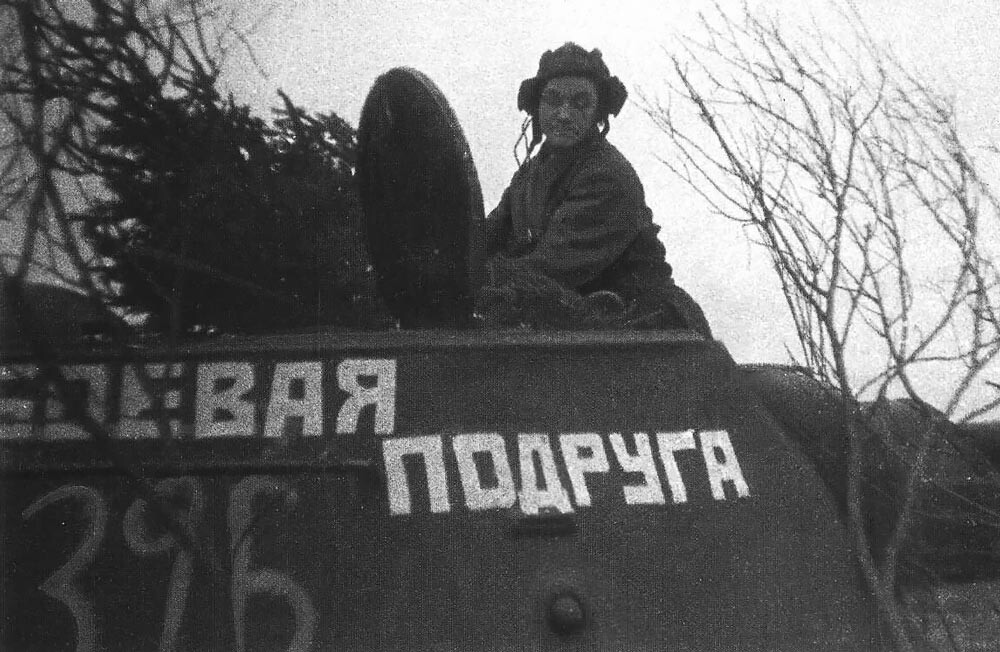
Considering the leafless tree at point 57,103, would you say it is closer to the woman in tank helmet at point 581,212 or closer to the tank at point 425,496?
the tank at point 425,496

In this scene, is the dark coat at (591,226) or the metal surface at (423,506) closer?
the metal surface at (423,506)

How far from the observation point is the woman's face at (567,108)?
3.17 metres

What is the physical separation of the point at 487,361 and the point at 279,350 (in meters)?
0.40

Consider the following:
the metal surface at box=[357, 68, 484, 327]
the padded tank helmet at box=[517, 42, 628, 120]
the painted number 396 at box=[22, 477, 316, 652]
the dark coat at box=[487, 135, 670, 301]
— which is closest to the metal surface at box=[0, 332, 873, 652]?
the painted number 396 at box=[22, 477, 316, 652]

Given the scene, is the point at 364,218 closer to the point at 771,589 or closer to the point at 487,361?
the point at 487,361

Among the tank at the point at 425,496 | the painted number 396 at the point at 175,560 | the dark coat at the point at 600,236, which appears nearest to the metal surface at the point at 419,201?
the tank at the point at 425,496

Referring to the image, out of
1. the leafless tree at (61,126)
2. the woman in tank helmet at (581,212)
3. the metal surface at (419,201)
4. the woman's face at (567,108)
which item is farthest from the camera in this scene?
the woman's face at (567,108)

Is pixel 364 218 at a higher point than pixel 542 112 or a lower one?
lower

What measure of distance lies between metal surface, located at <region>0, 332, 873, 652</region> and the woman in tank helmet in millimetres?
444

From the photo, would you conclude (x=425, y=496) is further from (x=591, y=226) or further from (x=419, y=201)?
(x=591, y=226)

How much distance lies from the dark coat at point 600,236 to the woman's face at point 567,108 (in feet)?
0.30

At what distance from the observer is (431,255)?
2.19 meters

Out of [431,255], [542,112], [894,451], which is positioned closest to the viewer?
[431,255]

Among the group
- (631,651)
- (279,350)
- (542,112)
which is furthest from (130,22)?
(542,112)
